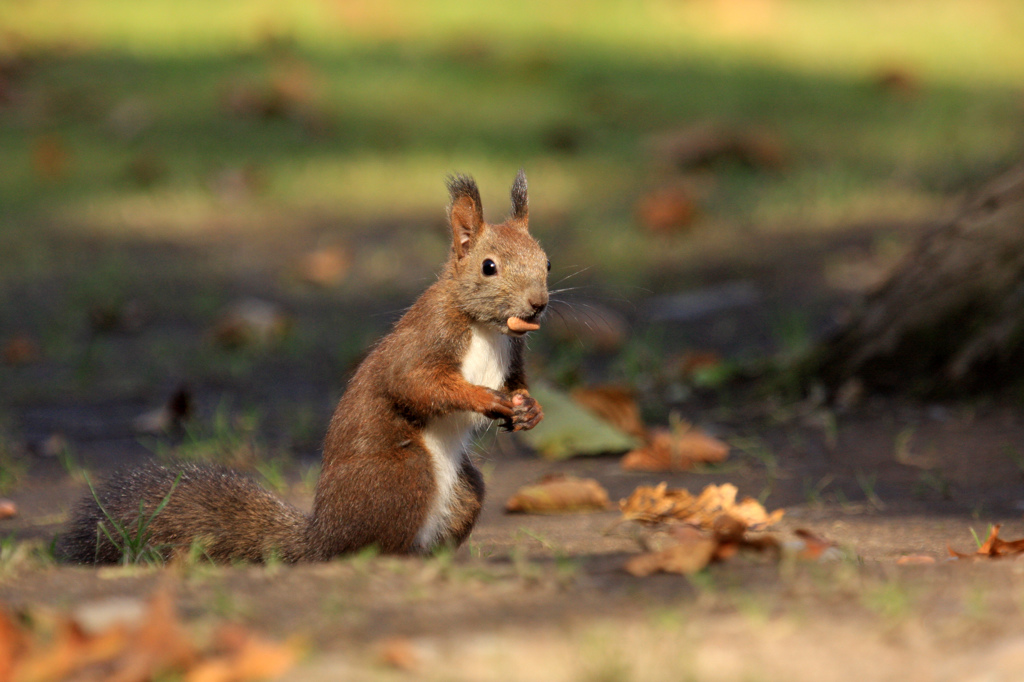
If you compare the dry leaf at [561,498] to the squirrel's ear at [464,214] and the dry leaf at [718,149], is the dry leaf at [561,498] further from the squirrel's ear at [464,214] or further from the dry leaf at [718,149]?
the dry leaf at [718,149]

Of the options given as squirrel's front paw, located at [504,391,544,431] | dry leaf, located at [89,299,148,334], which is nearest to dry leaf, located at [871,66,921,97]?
dry leaf, located at [89,299,148,334]

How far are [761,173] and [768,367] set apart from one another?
308 cm

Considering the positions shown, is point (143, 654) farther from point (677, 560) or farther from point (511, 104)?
point (511, 104)

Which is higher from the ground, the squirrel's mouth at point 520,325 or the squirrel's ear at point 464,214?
the squirrel's ear at point 464,214

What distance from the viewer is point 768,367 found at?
465cm

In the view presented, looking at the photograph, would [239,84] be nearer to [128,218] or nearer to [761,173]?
[128,218]

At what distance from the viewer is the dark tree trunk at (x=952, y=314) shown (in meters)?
4.00

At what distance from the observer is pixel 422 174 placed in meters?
7.48

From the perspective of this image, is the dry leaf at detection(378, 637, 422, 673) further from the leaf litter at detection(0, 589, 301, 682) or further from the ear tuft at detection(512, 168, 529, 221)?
the ear tuft at detection(512, 168, 529, 221)

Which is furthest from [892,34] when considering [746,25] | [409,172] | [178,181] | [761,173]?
[178,181]

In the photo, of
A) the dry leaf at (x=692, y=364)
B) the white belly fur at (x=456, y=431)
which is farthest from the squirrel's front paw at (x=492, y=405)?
the dry leaf at (x=692, y=364)

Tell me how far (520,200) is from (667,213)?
3.53 metres

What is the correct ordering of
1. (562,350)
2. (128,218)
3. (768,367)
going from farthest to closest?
(128,218), (562,350), (768,367)

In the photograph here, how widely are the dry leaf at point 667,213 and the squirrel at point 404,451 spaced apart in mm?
3561
